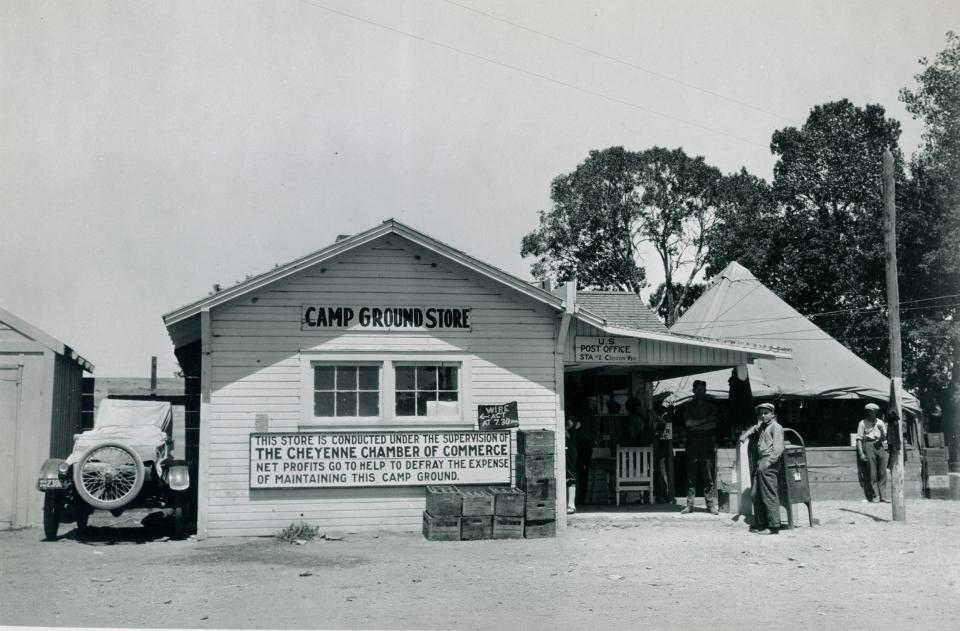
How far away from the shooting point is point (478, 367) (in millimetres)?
14172

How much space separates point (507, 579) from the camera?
9.84 m

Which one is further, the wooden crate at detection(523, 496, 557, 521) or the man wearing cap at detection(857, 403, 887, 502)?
the man wearing cap at detection(857, 403, 887, 502)

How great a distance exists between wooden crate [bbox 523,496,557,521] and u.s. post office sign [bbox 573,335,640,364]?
2.62 metres

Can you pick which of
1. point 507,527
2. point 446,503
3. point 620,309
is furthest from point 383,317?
point 620,309

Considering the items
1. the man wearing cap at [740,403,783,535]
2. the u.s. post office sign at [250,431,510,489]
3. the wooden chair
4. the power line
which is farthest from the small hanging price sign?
the power line

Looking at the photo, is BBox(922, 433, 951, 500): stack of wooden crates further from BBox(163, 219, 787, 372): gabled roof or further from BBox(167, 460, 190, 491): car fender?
BBox(167, 460, 190, 491): car fender

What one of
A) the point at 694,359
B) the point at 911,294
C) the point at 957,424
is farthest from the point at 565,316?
the point at 911,294

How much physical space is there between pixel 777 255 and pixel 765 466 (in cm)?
3066

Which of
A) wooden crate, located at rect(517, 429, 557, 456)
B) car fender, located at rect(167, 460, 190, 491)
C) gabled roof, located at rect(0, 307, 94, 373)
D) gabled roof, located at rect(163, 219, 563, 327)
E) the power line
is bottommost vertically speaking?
car fender, located at rect(167, 460, 190, 491)

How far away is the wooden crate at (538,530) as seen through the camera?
1310cm

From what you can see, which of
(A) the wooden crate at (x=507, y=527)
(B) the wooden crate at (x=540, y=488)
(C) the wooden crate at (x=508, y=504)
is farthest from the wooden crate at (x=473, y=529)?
(B) the wooden crate at (x=540, y=488)

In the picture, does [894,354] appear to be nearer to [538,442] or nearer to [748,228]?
[538,442]

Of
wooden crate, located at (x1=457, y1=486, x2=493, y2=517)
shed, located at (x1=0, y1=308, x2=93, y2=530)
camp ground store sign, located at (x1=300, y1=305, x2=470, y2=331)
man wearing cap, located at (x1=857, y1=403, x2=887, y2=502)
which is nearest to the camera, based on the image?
wooden crate, located at (x1=457, y1=486, x2=493, y2=517)

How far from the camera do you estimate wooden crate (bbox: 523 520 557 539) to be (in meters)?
13.1
